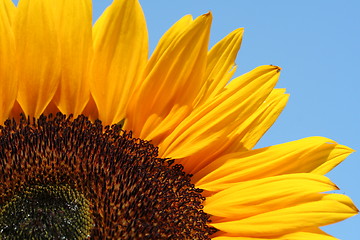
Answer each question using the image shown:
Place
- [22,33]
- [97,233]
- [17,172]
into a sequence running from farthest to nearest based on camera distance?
[22,33] → [17,172] → [97,233]

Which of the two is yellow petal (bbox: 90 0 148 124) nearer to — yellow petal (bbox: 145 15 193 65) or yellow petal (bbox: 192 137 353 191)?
yellow petal (bbox: 145 15 193 65)

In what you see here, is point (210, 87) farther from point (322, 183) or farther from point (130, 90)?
point (322, 183)

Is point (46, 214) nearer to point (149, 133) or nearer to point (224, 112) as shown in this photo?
point (149, 133)

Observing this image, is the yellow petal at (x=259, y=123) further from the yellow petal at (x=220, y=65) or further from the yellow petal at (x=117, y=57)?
the yellow petal at (x=117, y=57)

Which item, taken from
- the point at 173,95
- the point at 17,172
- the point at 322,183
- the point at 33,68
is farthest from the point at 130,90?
the point at 322,183

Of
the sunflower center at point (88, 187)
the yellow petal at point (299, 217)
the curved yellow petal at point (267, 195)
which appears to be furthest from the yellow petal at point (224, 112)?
the yellow petal at point (299, 217)

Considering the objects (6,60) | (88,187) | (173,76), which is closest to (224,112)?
(173,76)
